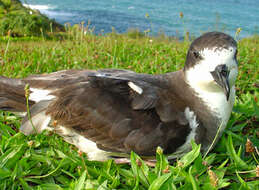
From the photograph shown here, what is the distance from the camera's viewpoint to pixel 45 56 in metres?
5.02

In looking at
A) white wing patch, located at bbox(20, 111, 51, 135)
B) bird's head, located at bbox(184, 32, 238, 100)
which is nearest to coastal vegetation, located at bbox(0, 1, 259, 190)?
white wing patch, located at bbox(20, 111, 51, 135)

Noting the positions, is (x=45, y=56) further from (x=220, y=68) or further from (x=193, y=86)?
(x=220, y=68)

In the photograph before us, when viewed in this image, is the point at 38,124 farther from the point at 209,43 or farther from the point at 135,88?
the point at 209,43

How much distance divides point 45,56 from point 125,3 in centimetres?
5287

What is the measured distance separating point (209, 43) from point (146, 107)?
755 mm

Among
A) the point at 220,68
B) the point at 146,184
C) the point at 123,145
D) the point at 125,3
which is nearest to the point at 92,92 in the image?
the point at 123,145

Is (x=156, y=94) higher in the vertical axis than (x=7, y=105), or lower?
higher

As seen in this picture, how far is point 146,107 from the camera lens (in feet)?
8.11

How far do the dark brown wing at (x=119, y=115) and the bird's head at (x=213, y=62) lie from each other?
A: 1.18 feet

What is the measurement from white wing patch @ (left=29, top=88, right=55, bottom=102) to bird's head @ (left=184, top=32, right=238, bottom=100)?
139 centimetres

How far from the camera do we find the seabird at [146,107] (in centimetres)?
240

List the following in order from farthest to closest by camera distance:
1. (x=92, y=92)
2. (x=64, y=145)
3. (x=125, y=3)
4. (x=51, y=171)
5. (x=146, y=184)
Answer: (x=125, y=3) → (x=64, y=145) → (x=92, y=92) → (x=51, y=171) → (x=146, y=184)

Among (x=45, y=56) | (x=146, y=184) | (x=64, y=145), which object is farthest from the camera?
(x=45, y=56)

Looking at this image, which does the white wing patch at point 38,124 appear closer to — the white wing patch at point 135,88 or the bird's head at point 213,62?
the white wing patch at point 135,88
